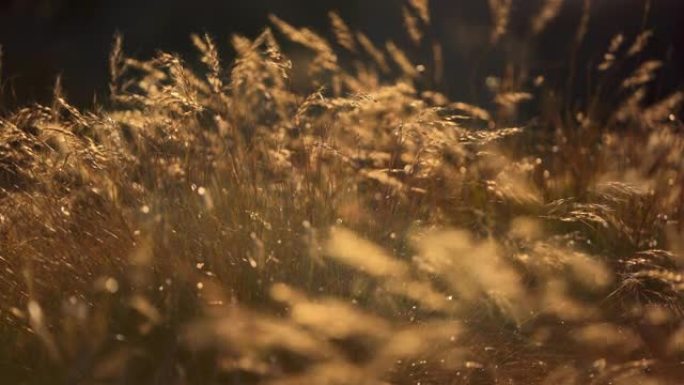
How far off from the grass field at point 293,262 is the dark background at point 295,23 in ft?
17.8

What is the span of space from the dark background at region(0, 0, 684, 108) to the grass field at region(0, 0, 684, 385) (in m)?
5.43

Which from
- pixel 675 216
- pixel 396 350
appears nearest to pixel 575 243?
pixel 675 216

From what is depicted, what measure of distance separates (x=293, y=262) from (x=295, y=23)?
719cm

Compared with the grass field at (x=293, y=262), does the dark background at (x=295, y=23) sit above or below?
above

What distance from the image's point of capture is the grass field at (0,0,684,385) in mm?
3527

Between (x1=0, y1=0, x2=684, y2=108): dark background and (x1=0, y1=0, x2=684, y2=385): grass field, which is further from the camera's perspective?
(x1=0, y1=0, x2=684, y2=108): dark background

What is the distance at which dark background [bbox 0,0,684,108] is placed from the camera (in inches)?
394

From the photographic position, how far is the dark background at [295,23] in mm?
10016

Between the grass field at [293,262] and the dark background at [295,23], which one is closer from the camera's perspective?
the grass field at [293,262]

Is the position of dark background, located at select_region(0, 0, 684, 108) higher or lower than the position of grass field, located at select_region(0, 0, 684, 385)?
higher

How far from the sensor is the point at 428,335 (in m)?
3.74

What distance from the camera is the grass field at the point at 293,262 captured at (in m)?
3.53

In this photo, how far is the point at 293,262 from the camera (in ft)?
12.8

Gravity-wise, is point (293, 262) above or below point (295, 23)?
below
